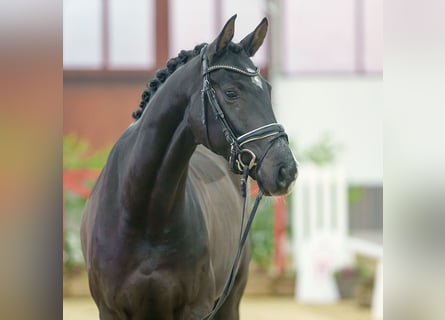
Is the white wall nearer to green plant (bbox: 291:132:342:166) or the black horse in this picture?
green plant (bbox: 291:132:342:166)

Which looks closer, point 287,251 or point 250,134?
point 250,134

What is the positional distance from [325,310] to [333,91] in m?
4.06

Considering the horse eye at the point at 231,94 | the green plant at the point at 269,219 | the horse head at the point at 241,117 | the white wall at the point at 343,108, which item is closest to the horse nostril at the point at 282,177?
the horse head at the point at 241,117

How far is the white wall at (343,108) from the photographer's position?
31.1 feet

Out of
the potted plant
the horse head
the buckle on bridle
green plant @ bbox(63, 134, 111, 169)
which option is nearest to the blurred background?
green plant @ bbox(63, 134, 111, 169)

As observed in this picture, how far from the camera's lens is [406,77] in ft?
3.14

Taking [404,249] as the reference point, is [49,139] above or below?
above

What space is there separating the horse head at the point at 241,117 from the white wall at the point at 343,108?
734 cm

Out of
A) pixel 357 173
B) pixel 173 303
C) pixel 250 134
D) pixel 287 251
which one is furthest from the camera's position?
pixel 357 173

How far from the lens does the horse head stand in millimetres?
1925

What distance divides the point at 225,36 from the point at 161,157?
17.8 inches

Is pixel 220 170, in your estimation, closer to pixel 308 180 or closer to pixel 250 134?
pixel 250 134

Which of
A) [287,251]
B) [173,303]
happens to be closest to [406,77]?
[173,303]

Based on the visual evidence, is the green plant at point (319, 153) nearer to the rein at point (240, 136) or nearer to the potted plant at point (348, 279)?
the potted plant at point (348, 279)
